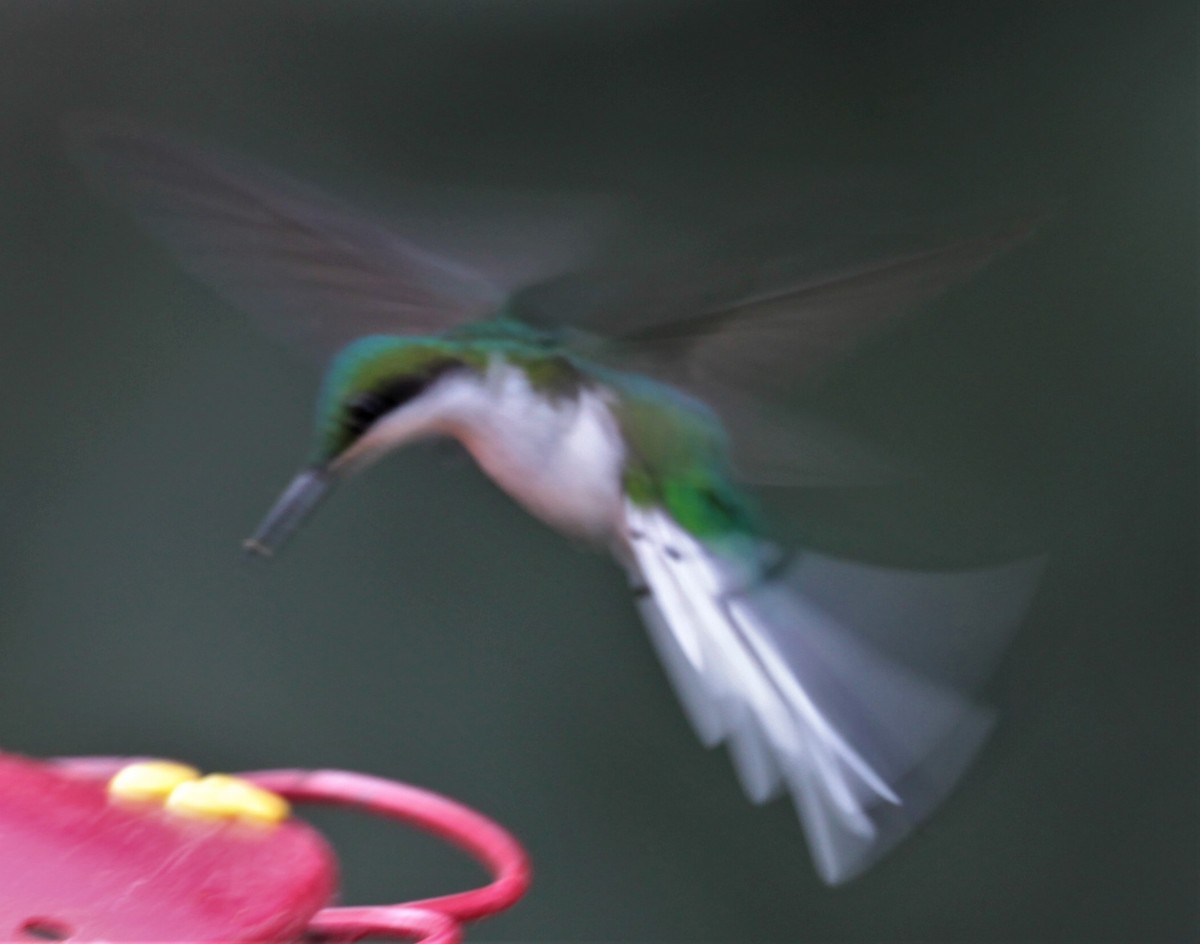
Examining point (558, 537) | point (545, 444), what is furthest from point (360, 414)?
point (558, 537)

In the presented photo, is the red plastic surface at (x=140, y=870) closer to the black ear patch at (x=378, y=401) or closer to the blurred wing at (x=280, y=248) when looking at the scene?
the black ear patch at (x=378, y=401)

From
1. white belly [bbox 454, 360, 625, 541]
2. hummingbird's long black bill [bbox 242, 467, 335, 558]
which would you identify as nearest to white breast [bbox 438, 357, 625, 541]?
white belly [bbox 454, 360, 625, 541]

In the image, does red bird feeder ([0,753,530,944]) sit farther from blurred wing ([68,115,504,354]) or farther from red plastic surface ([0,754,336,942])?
blurred wing ([68,115,504,354])

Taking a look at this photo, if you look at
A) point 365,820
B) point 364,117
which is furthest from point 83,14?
point 365,820

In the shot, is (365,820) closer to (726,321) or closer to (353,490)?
(353,490)

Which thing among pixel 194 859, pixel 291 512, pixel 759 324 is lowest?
pixel 194 859

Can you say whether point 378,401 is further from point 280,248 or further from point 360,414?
point 280,248
